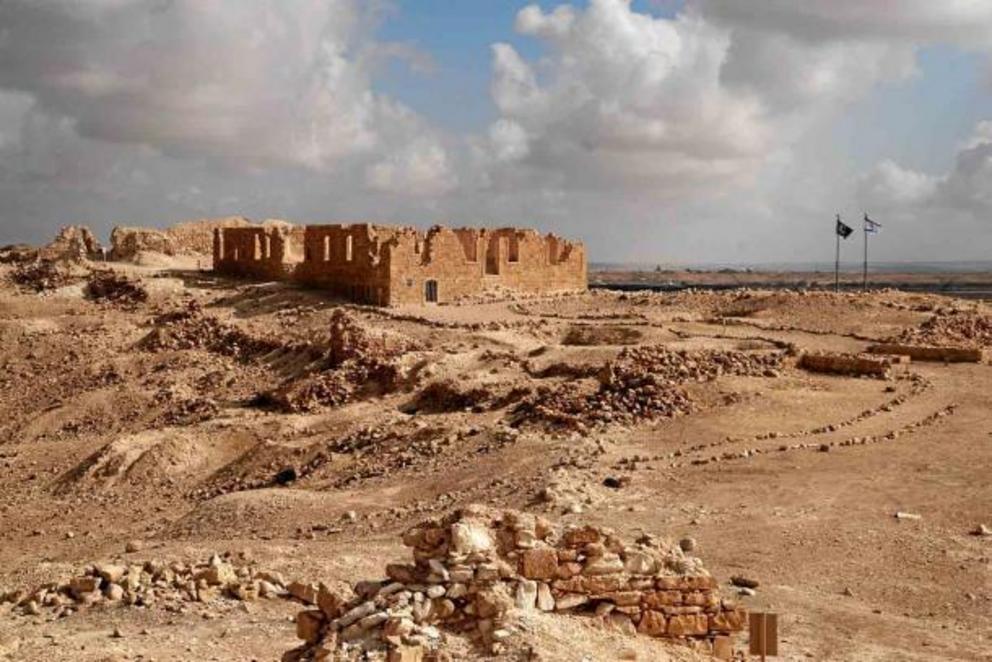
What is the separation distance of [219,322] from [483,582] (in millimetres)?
23513

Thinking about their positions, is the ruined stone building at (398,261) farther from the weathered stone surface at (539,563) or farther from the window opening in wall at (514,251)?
the weathered stone surface at (539,563)

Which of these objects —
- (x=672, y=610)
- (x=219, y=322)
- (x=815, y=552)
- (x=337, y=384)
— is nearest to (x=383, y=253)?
(x=219, y=322)

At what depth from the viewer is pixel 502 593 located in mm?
7219

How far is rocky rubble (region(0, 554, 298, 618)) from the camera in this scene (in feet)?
34.3

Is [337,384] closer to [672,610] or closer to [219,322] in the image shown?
[219,322]

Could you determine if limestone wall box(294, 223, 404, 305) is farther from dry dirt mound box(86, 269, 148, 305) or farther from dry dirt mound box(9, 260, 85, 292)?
dry dirt mound box(9, 260, 85, 292)

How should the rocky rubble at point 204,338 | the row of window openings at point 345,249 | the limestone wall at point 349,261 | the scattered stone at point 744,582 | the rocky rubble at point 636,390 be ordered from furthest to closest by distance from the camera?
the row of window openings at point 345,249 → the limestone wall at point 349,261 → the rocky rubble at point 204,338 → the rocky rubble at point 636,390 → the scattered stone at point 744,582

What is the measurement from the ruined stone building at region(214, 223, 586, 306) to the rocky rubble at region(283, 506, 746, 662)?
2342cm

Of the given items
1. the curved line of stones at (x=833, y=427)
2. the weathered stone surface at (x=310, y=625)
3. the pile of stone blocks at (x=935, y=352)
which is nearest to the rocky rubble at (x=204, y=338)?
the curved line of stones at (x=833, y=427)

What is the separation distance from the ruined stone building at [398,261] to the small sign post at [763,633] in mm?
23290

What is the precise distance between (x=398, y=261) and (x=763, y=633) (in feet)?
78.7

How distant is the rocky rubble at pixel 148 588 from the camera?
34.3ft

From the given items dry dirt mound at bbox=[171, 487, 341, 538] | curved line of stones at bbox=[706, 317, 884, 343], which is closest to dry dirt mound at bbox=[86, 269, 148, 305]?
curved line of stones at bbox=[706, 317, 884, 343]

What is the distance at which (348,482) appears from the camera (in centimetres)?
1758
